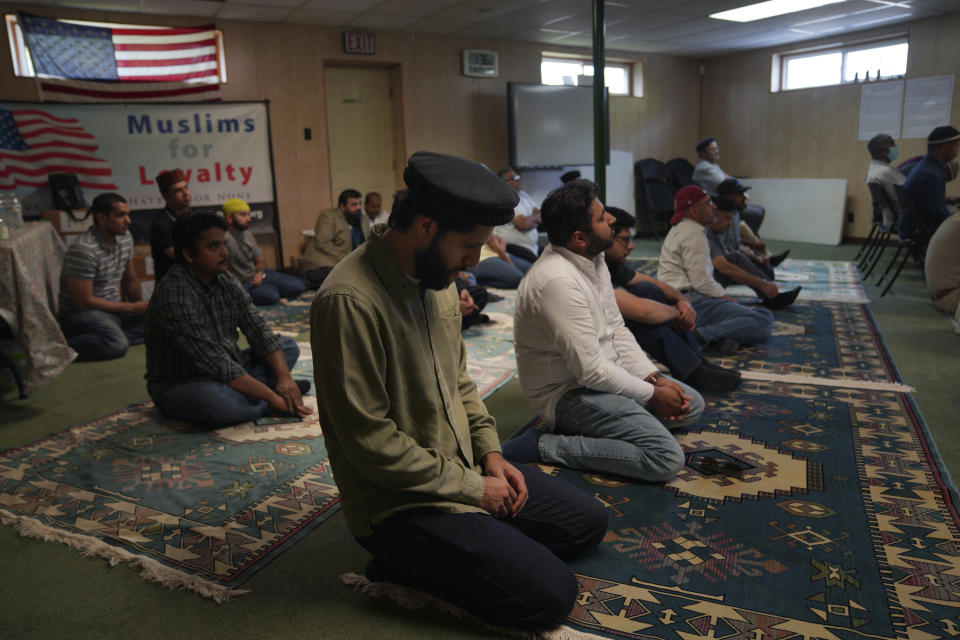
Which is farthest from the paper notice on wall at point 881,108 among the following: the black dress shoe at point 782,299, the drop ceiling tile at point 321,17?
the drop ceiling tile at point 321,17

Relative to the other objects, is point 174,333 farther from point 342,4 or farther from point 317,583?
point 342,4

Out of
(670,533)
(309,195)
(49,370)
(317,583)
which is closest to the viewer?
(317,583)

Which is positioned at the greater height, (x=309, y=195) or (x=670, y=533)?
(x=309, y=195)

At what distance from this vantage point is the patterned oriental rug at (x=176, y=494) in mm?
1998

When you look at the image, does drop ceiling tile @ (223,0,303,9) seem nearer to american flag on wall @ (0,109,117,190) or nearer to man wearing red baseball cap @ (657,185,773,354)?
american flag on wall @ (0,109,117,190)

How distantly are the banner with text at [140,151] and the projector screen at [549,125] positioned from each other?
306 cm

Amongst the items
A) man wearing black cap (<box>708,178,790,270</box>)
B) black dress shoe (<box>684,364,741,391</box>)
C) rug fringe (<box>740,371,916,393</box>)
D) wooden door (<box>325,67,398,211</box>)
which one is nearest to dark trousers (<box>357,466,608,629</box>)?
black dress shoe (<box>684,364,741,391</box>)

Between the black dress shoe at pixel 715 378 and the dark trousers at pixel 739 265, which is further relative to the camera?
the dark trousers at pixel 739 265

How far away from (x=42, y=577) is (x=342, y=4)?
18.9 feet

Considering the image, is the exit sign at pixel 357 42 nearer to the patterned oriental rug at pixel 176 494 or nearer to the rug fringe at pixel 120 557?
the patterned oriental rug at pixel 176 494

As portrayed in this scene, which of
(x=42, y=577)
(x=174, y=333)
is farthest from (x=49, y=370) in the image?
(x=42, y=577)

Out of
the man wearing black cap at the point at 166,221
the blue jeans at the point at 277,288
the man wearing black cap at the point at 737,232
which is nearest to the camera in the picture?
the man wearing black cap at the point at 166,221

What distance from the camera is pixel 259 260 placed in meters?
5.91

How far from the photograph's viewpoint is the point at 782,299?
5.04m
